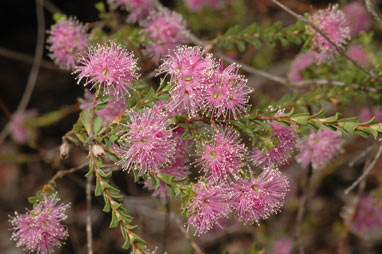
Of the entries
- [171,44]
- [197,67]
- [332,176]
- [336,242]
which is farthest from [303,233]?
[197,67]

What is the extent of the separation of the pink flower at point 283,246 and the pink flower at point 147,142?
7.79 feet

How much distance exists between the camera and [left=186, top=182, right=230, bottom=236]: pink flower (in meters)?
1.53

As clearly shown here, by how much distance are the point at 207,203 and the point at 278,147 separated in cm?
47

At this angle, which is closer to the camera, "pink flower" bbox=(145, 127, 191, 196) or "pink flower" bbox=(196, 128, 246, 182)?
"pink flower" bbox=(196, 128, 246, 182)

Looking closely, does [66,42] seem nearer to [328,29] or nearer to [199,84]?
[199,84]

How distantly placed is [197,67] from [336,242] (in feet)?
11.9

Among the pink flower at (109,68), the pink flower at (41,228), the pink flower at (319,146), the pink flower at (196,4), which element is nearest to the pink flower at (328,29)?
the pink flower at (319,146)

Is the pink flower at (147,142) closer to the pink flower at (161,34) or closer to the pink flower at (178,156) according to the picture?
the pink flower at (178,156)

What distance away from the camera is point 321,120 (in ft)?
5.24

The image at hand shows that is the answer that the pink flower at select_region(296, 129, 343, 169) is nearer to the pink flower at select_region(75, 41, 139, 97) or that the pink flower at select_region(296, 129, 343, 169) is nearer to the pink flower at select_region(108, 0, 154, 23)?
the pink flower at select_region(75, 41, 139, 97)

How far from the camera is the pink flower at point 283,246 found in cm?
353

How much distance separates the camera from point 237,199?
5.31 ft

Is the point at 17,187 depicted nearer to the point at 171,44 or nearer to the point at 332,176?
the point at 171,44

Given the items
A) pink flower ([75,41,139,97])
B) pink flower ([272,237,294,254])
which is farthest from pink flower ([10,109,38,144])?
pink flower ([272,237,294,254])
